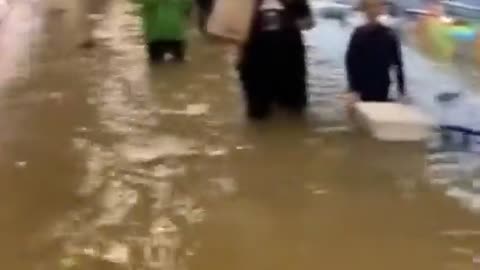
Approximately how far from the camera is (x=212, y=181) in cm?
538

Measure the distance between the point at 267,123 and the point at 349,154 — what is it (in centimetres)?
86

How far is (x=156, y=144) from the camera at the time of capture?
6.01 m

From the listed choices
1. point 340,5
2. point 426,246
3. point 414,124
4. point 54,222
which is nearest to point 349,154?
point 414,124

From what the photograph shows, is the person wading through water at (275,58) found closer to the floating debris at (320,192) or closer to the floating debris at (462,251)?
the floating debris at (320,192)

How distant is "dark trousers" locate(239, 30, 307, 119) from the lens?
21.6ft

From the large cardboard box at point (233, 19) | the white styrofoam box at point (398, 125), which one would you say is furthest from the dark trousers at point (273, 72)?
the white styrofoam box at point (398, 125)

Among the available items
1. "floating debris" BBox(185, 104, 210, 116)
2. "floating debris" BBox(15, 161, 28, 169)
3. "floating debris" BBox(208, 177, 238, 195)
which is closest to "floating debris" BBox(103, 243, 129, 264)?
"floating debris" BBox(208, 177, 238, 195)

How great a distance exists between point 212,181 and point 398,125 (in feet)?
4.22

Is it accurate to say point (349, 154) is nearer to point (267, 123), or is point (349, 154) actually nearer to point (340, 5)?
point (267, 123)

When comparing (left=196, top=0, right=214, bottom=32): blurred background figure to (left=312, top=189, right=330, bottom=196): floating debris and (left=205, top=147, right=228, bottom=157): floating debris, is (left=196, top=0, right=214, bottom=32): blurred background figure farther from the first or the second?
(left=312, top=189, right=330, bottom=196): floating debris

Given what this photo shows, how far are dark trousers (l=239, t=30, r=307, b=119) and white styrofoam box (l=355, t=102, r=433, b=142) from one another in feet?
2.31

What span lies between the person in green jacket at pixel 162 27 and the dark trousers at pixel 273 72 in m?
1.64

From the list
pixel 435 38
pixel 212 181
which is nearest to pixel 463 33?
pixel 435 38

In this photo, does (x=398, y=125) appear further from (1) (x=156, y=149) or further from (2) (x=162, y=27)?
(2) (x=162, y=27)
